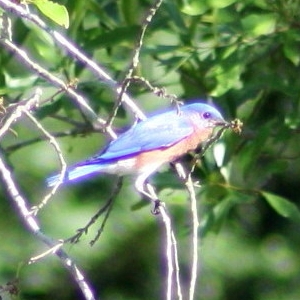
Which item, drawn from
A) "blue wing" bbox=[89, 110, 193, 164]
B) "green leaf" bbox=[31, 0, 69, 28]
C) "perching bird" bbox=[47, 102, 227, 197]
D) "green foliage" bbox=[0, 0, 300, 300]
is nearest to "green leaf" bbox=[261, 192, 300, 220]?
"green foliage" bbox=[0, 0, 300, 300]

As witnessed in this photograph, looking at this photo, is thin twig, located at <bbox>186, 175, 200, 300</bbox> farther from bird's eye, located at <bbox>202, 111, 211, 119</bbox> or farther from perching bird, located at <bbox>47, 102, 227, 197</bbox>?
bird's eye, located at <bbox>202, 111, 211, 119</bbox>

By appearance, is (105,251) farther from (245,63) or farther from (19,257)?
(245,63)

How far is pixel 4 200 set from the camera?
26.7 feet

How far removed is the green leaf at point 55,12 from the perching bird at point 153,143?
1.49 m

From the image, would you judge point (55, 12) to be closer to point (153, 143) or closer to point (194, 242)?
point (194, 242)

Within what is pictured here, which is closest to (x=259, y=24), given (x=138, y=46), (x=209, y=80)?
(x=209, y=80)

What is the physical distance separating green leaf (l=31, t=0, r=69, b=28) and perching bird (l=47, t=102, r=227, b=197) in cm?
149

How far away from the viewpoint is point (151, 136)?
5.61 metres

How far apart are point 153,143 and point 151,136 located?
35 mm

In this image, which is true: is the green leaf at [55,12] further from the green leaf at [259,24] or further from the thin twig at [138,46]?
the green leaf at [259,24]

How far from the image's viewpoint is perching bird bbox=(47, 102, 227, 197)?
5363 mm

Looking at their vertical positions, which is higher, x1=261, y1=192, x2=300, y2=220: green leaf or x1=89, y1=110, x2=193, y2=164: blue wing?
x1=89, y1=110, x2=193, y2=164: blue wing

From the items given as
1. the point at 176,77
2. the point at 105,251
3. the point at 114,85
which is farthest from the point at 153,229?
the point at 114,85

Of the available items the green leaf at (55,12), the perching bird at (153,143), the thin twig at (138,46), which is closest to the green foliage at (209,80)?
the perching bird at (153,143)
